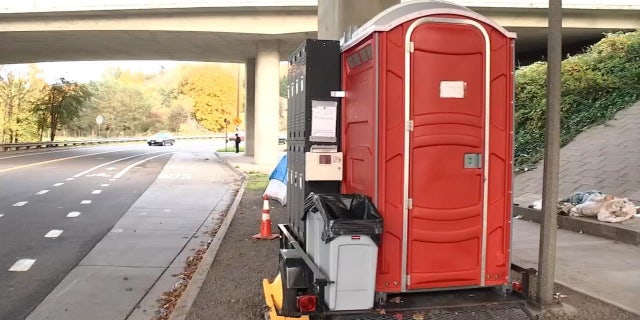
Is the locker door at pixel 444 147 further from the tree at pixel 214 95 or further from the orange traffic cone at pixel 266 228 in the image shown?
the tree at pixel 214 95

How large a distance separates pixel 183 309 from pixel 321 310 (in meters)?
2.09

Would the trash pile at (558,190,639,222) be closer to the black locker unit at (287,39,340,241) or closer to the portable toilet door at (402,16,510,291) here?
the portable toilet door at (402,16,510,291)

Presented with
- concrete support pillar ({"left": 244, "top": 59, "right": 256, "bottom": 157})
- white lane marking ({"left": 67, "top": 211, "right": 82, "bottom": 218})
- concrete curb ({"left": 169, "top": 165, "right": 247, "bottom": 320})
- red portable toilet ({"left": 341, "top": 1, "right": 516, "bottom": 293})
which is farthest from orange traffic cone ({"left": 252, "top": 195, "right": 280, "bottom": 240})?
concrete support pillar ({"left": 244, "top": 59, "right": 256, "bottom": 157})

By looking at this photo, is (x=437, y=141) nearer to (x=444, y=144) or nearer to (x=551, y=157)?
(x=444, y=144)

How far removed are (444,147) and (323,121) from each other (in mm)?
1217

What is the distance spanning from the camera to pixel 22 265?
7.51 meters

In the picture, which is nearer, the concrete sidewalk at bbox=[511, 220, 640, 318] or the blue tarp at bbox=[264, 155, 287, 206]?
the concrete sidewalk at bbox=[511, 220, 640, 318]

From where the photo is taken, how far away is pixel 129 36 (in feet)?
98.2

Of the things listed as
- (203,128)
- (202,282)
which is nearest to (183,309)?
(202,282)

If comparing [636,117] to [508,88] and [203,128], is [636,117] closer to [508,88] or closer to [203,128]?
[508,88]

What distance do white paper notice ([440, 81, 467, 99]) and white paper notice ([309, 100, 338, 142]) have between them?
3.76ft

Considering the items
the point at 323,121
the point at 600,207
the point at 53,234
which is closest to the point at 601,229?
the point at 600,207

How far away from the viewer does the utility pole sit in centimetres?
502

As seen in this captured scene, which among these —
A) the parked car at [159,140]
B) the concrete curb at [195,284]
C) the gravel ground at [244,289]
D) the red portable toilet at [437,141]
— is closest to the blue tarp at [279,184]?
the gravel ground at [244,289]
